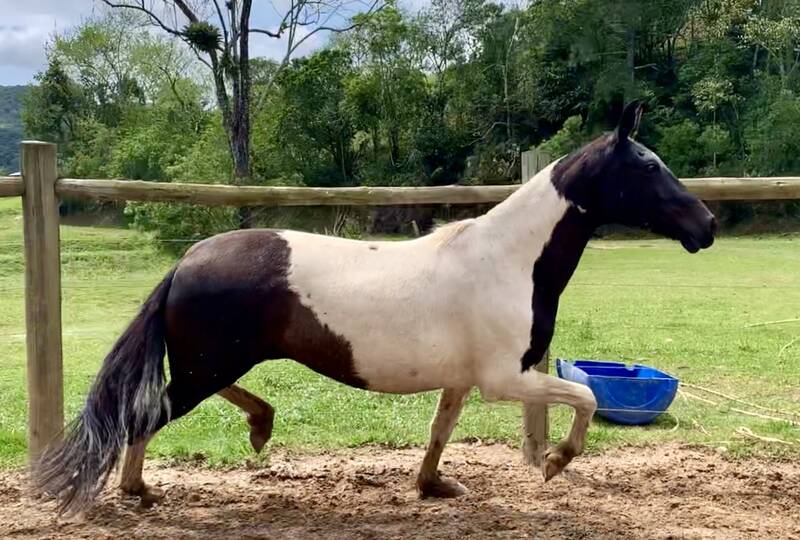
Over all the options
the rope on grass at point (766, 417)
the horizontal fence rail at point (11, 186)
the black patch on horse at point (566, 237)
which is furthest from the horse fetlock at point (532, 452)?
the horizontal fence rail at point (11, 186)

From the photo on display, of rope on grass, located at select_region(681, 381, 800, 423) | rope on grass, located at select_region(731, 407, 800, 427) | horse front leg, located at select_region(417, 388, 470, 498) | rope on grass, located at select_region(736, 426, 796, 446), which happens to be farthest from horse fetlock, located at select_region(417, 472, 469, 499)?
rope on grass, located at select_region(681, 381, 800, 423)

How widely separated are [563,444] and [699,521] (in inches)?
31.3

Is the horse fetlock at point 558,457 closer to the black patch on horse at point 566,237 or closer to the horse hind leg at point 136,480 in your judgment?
the black patch on horse at point 566,237

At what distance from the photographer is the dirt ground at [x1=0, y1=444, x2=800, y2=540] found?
11.1 feet

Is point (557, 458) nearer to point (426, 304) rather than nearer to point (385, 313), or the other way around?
point (426, 304)

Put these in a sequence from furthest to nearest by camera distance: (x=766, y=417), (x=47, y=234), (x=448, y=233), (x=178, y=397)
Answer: (x=766, y=417)
(x=47, y=234)
(x=448, y=233)
(x=178, y=397)

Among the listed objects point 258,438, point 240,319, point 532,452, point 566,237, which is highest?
point 566,237

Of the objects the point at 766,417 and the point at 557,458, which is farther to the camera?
the point at 766,417

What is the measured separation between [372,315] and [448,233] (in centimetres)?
56

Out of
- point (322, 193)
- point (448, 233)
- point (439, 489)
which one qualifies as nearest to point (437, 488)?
point (439, 489)

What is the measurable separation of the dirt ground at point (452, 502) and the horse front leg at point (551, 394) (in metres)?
0.38

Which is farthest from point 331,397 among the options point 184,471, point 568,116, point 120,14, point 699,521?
point 120,14

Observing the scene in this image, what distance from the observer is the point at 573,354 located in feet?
26.0

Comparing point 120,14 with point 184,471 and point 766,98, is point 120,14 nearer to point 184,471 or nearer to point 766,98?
point 766,98
